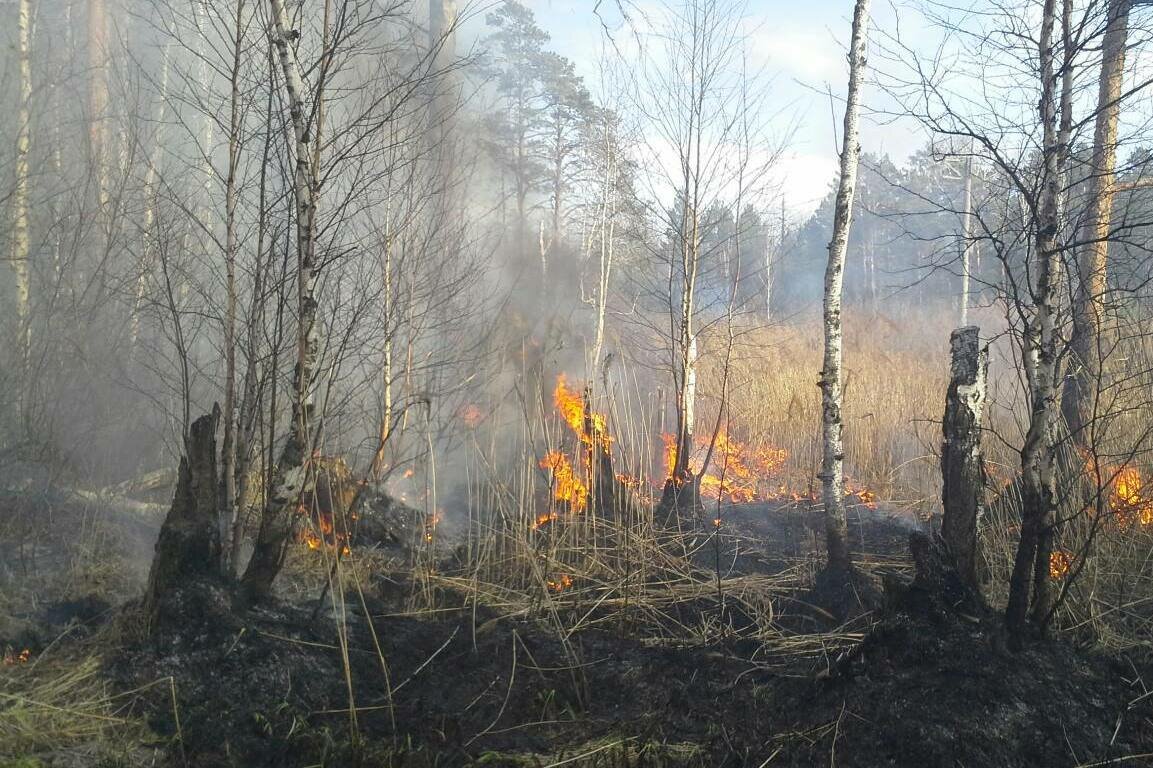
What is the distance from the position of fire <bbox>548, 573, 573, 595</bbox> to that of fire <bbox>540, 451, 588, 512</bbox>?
0.56m

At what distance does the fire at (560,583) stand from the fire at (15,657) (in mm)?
3101

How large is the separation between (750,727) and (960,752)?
91 cm

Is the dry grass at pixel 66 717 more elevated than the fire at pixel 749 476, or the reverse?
the fire at pixel 749 476

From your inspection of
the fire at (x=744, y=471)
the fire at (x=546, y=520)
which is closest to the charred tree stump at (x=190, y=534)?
the fire at (x=546, y=520)

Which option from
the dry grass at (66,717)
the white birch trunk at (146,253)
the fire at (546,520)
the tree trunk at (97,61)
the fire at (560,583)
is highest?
the tree trunk at (97,61)

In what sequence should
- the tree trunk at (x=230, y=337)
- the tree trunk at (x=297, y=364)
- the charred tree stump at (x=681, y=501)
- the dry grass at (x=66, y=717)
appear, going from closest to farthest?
the dry grass at (x=66, y=717) < the tree trunk at (x=297, y=364) < the tree trunk at (x=230, y=337) < the charred tree stump at (x=681, y=501)

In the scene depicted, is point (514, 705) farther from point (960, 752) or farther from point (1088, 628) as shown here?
point (1088, 628)

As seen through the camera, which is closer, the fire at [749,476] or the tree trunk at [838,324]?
the tree trunk at [838,324]

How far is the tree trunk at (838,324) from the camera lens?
586 cm

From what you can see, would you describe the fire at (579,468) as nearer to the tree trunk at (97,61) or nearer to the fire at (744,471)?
the fire at (744,471)

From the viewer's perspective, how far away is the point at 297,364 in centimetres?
446

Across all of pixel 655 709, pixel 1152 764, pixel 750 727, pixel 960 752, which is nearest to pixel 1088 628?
pixel 1152 764

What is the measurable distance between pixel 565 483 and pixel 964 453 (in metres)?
3.40

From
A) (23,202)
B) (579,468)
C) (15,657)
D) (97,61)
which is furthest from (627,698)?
(97,61)
